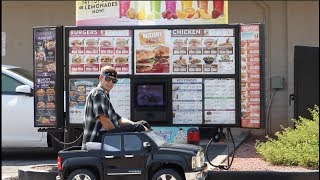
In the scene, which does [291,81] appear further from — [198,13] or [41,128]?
[41,128]

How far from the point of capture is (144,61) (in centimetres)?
917

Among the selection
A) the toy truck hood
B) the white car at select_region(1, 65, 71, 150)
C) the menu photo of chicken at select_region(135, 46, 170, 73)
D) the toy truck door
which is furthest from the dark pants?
the white car at select_region(1, 65, 71, 150)

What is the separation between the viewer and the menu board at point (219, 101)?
9.02 metres

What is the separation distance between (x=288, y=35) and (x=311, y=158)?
5.95m

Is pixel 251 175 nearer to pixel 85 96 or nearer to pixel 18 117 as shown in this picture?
pixel 85 96


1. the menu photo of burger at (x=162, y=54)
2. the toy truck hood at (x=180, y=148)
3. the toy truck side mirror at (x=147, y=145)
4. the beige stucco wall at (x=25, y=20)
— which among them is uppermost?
the beige stucco wall at (x=25, y=20)

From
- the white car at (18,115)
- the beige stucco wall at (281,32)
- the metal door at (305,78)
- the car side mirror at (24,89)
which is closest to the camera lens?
the car side mirror at (24,89)

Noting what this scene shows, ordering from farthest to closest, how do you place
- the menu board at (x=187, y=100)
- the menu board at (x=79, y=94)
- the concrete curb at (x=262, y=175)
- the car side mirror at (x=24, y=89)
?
the car side mirror at (x=24, y=89), the menu board at (x=79, y=94), the menu board at (x=187, y=100), the concrete curb at (x=262, y=175)

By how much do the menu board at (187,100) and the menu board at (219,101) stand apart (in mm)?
103

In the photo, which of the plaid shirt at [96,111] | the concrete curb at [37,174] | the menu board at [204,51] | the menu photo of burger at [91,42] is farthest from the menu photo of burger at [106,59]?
the concrete curb at [37,174]

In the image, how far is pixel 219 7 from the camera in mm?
9750

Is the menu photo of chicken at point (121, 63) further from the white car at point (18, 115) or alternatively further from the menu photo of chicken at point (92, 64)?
the white car at point (18, 115)

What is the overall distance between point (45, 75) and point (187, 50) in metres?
2.17

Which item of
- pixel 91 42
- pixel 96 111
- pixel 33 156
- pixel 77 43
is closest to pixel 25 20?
pixel 33 156
